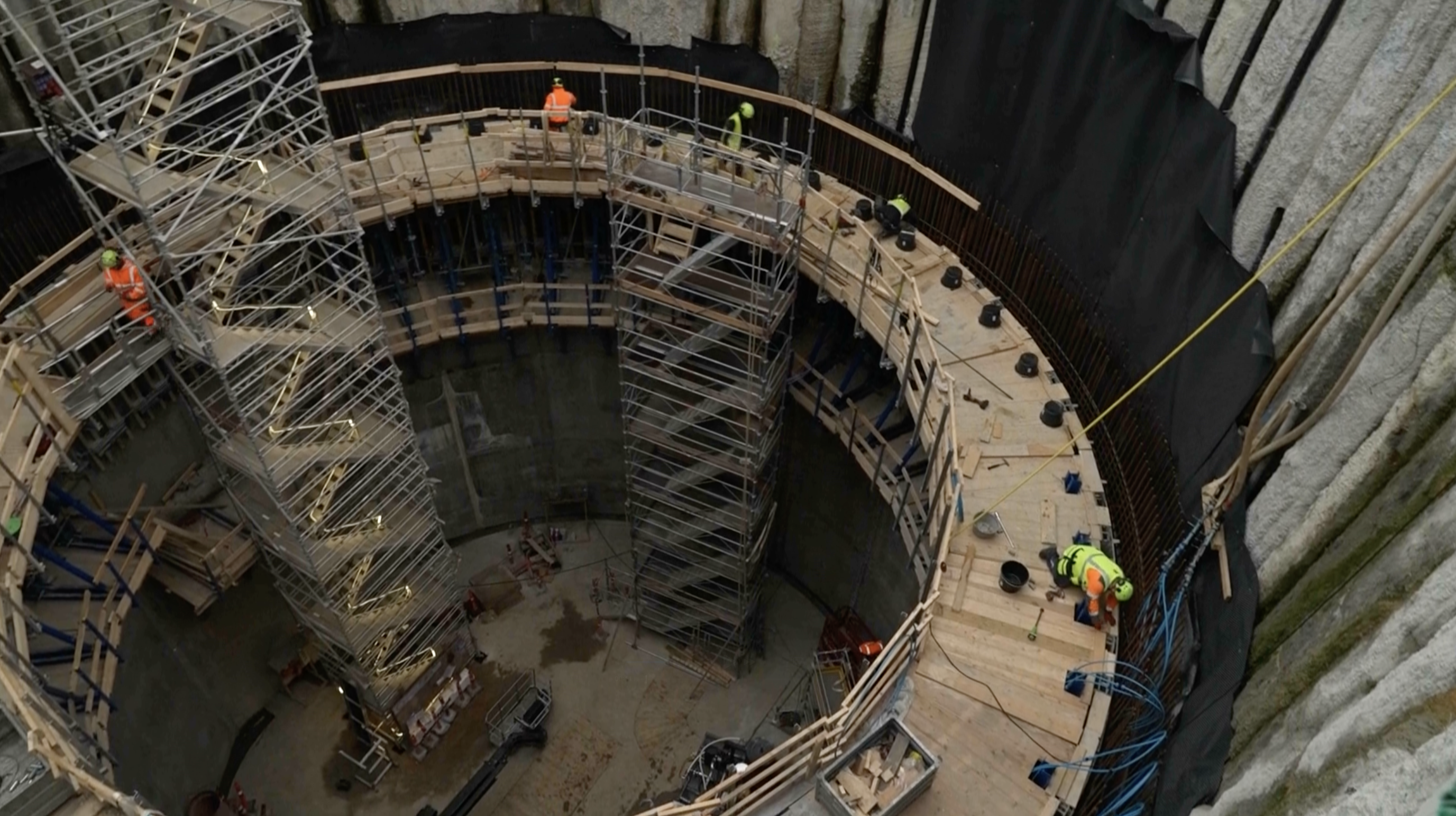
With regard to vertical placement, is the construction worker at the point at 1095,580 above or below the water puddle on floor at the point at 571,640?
above

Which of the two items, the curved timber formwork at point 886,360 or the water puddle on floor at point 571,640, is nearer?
the curved timber formwork at point 886,360

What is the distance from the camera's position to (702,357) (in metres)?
24.8

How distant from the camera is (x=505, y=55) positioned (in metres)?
31.0

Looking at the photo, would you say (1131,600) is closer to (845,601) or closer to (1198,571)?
(1198,571)

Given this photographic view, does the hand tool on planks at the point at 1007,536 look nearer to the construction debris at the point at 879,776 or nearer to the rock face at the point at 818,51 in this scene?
the construction debris at the point at 879,776

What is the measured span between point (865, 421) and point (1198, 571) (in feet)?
28.4

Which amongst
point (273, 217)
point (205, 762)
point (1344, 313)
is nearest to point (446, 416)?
point (273, 217)

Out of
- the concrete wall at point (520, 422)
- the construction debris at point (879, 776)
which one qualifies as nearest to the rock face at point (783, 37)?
the concrete wall at point (520, 422)

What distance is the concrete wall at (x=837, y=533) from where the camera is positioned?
26.8m

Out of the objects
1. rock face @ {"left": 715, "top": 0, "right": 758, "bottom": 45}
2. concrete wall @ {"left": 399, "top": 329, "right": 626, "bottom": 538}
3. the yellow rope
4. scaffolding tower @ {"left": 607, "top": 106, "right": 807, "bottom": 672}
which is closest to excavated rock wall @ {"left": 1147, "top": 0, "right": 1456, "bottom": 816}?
the yellow rope

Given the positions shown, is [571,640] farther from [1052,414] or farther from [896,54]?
[896,54]

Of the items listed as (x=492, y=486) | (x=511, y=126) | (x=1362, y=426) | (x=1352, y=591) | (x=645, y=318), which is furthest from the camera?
(x=492, y=486)

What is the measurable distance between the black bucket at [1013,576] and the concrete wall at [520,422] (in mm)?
14585

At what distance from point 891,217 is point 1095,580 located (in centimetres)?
1105
